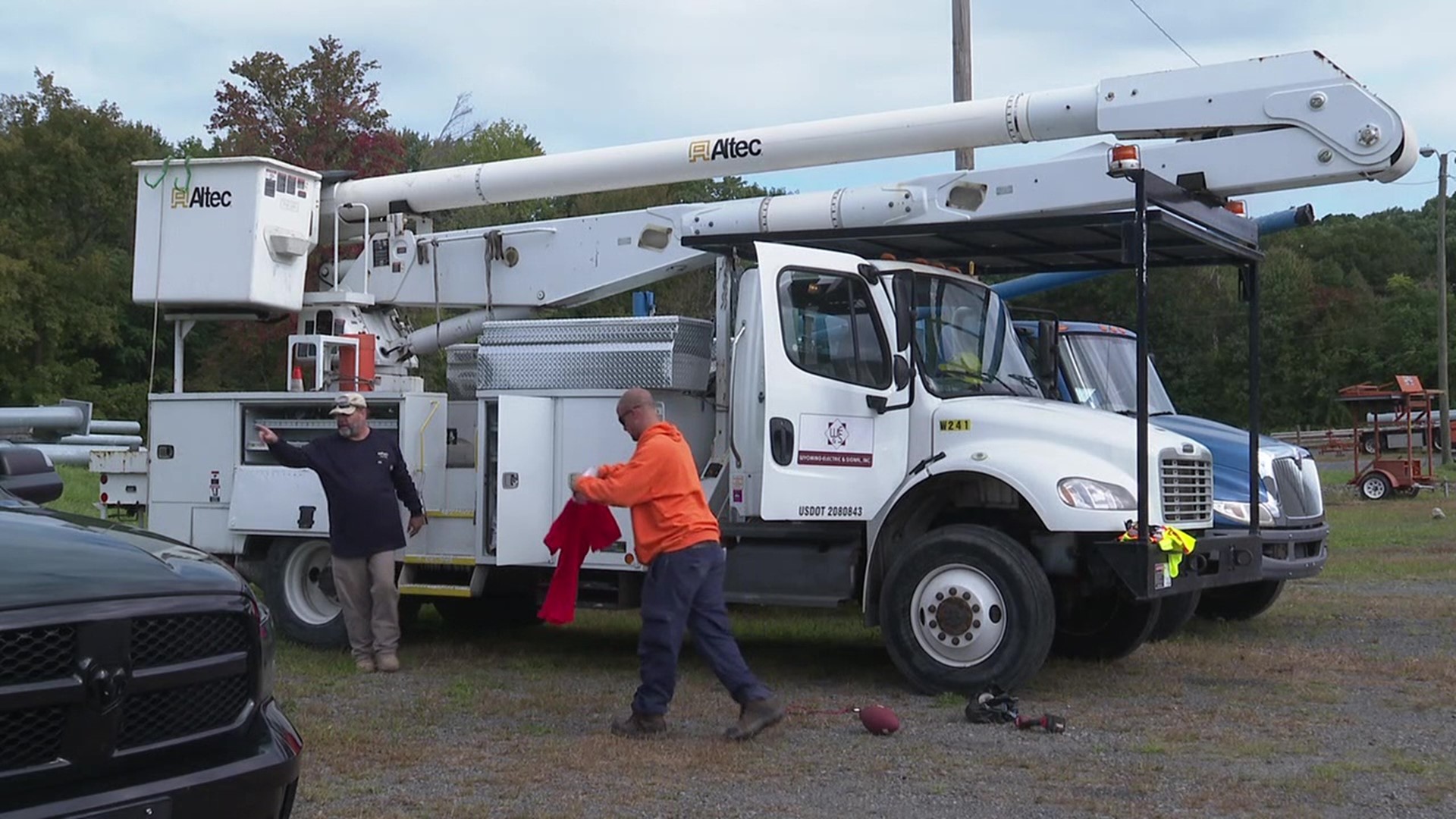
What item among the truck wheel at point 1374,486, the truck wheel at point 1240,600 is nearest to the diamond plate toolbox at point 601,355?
the truck wheel at point 1240,600

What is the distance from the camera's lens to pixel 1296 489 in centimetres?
1249

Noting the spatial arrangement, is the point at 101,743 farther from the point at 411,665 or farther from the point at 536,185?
the point at 536,185

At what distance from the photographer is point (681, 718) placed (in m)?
8.71

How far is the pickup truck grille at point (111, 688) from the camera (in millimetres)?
4016

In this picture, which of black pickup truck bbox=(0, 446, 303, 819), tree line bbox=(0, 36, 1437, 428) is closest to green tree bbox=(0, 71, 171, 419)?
tree line bbox=(0, 36, 1437, 428)

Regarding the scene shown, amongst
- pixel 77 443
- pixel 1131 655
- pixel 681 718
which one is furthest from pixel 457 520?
pixel 77 443

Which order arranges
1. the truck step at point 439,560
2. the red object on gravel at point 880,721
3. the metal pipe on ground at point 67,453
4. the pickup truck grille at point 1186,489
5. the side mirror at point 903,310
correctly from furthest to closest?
the metal pipe on ground at point 67,453 < the truck step at point 439,560 < the side mirror at point 903,310 < the pickup truck grille at point 1186,489 < the red object on gravel at point 880,721

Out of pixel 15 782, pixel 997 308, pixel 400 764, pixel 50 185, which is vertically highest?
pixel 50 185

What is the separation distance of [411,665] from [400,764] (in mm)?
3400

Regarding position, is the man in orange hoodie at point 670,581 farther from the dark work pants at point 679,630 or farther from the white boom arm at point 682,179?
the white boom arm at point 682,179

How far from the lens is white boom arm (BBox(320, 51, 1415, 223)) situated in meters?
9.38

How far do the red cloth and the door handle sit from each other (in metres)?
1.07

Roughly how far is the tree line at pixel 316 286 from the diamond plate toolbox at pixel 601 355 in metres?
2.85

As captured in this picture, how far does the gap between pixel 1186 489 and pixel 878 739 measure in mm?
2825
